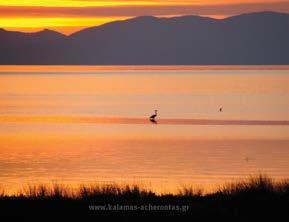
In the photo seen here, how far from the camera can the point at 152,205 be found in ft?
46.8

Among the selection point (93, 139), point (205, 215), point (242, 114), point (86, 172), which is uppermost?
point (242, 114)

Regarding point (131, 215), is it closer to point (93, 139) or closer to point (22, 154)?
point (22, 154)

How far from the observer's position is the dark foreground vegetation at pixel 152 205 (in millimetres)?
13320

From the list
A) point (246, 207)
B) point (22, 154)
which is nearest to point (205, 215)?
point (246, 207)

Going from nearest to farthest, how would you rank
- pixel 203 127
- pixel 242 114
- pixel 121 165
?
pixel 121 165 → pixel 203 127 → pixel 242 114

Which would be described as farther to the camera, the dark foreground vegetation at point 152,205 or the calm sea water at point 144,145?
the calm sea water at point 144,145

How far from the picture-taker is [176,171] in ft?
81.1

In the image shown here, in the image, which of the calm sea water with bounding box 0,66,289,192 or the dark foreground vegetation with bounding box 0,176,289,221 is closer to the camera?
the dark foreground vegetation with bounding box 0,176,289,221

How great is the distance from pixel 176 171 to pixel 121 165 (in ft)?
7.69

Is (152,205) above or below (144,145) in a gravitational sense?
below

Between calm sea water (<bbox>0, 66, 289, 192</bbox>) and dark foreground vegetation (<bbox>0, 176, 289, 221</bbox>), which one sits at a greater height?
calm sea water (<bbox>0, 66, 289, 192</bbox>)

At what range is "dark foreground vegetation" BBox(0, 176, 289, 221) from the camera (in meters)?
Result: 13.3

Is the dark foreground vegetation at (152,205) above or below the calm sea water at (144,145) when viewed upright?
below

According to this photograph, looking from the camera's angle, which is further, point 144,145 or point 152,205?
point 144,145
